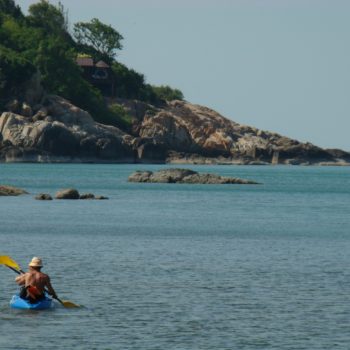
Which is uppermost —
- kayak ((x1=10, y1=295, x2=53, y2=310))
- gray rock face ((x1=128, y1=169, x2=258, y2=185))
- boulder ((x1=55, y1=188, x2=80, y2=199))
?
gray rock face ((x1=128, y1=169, x2=258, y2=185))

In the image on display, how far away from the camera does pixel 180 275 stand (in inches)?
1973

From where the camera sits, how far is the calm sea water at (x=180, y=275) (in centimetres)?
3678

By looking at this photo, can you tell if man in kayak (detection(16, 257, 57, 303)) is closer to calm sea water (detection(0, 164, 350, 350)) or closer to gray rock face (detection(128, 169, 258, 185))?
calm sea water (detection(0, 164, 350, 350))

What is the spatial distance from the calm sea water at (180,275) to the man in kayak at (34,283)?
27.0 inches

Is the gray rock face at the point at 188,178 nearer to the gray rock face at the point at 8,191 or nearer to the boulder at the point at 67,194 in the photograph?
the boulder at the point at 67,194

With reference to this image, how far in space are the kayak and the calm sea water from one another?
33 centimetres

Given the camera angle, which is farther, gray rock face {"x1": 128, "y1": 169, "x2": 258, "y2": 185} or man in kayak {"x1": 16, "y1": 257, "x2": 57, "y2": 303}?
gray rock face {"x1": 128, "y1": 169, "x2": 258, "y2": 185}

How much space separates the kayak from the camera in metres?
40.3

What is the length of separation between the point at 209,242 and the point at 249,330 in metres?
29.5

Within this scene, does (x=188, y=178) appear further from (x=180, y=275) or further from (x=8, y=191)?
(x=180, y=275)

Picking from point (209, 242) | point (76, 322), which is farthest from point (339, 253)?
point (76, 322)

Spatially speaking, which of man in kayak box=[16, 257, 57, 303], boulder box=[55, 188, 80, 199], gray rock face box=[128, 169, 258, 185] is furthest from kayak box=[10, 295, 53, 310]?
gray rock face box=[128, 169, 258, 185]

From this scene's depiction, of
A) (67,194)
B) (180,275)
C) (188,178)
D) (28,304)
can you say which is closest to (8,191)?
(67,194)

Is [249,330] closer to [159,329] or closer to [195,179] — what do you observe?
[159,329]
